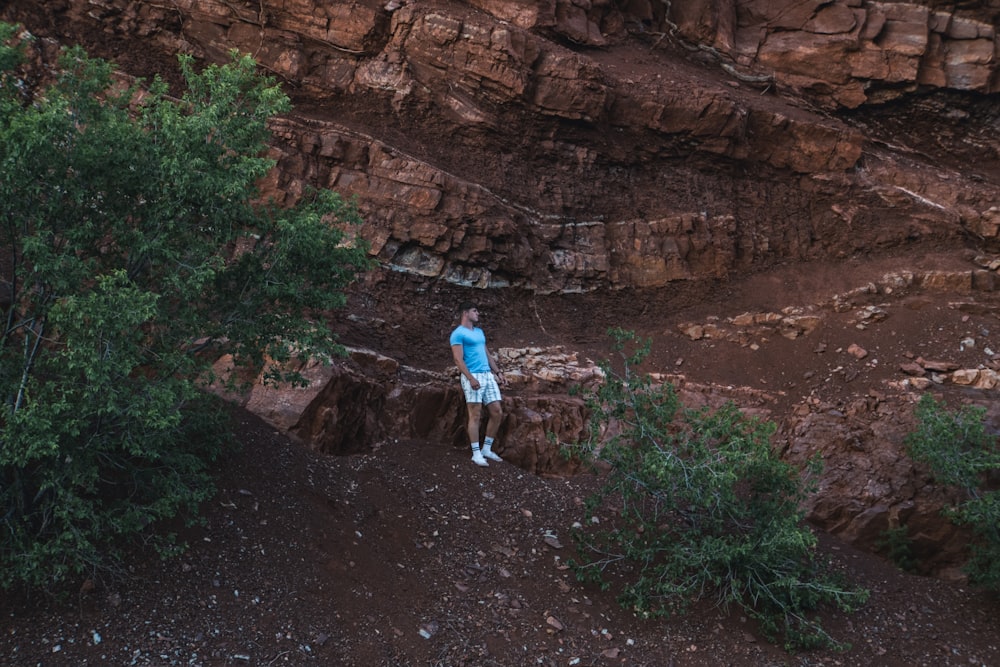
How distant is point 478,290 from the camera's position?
9633mm

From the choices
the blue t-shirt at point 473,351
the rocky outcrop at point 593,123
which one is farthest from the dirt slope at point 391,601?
the rocky outcrop at point 593,123

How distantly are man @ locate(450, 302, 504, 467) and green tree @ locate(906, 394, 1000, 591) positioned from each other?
366cm

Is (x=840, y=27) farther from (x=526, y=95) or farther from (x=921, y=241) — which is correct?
(x=526, y=95)

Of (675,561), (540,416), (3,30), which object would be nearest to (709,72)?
(540,416)

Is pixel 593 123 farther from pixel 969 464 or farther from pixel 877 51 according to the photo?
pixel 969 464

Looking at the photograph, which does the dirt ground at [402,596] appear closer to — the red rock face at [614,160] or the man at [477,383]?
the man at [477,383]

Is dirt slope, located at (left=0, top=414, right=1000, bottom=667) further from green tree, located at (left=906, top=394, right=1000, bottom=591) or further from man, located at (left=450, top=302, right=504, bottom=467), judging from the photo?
man, located at (left=450, top=302, right=504, bottom=467)

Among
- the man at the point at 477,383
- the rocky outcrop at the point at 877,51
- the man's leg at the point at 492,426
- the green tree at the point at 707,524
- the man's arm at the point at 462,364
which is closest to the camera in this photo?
the green tree at the point at 707,524

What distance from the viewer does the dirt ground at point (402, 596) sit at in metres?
4.80

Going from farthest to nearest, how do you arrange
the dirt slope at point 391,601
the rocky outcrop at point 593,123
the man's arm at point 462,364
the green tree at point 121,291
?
the rocky outcrop at point 593,123 → the man's arm at point 462,364 → the dirt slope at point 391,601 → the green tree at point 121,291

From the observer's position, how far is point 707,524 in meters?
5.75

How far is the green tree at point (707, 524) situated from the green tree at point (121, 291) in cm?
240

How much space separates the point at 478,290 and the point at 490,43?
3171 millimetres

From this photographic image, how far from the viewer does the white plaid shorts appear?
752 centimetres
